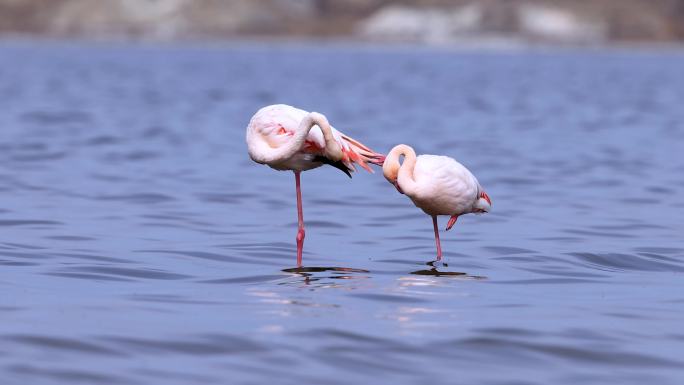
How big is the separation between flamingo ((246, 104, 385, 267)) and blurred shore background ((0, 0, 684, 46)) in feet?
399

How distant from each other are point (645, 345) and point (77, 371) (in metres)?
2.84

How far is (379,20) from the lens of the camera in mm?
132000

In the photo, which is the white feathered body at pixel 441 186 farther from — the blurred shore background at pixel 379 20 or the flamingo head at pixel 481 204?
the blurred shore background at pixel 379 20

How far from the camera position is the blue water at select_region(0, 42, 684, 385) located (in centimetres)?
636

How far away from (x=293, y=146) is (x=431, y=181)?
97 centimetres

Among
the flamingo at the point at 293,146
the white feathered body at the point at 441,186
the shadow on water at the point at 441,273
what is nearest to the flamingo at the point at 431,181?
the white feathered body at the point at 441,186

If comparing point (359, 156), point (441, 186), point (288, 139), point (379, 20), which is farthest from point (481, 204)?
point (379, 20)

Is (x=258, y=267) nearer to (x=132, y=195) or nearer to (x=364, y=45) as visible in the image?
(x=132, y=195)

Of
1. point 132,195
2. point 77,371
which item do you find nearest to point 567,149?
point 132,195

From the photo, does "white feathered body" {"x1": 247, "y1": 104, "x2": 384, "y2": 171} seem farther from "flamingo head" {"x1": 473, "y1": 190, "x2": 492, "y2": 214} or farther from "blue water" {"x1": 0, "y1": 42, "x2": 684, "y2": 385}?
"flamingo head" {"x1": 473, "y1": 190, "x2": 492, "y2": 214}

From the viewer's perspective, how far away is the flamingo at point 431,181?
9164 mm

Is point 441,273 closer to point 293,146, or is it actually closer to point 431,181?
point 431,181

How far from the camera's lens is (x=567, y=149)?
20.7 m

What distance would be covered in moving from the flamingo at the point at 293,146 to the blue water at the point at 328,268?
73 centimetres
